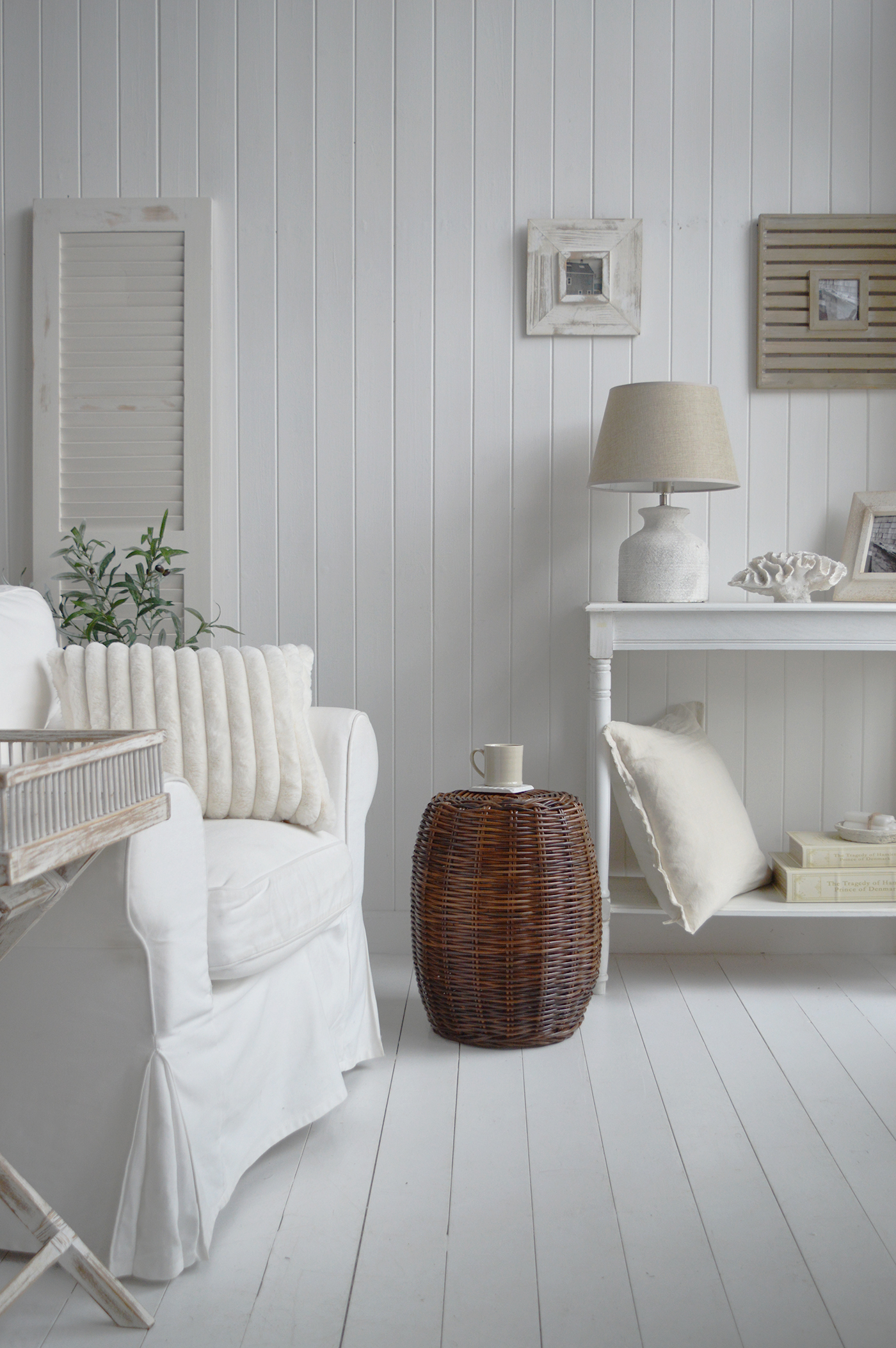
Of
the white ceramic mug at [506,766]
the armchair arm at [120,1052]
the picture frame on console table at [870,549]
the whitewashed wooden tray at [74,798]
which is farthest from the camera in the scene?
the picture frame on console table at [870,549]

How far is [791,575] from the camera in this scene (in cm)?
247

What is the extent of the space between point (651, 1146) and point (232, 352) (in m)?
2.11

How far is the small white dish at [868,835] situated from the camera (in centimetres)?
244

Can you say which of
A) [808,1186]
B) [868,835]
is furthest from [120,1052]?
[868,835]

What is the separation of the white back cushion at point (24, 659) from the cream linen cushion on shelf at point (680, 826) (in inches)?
47.4

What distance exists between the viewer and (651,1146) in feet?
5.41

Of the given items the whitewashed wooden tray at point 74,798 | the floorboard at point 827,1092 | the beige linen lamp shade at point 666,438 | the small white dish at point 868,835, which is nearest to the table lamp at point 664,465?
the beige linen lamp shade at point 666,438

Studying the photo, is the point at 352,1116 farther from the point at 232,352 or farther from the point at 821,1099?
the point at 232,352

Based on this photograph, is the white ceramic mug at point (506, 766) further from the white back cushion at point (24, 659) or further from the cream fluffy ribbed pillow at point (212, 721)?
the white back cushion at point (24, 659)

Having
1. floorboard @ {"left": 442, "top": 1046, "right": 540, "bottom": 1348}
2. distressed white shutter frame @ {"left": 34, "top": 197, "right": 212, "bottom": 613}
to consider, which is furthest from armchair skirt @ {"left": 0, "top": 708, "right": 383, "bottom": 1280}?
distressed white shutter frame @ {"left": 34, "top": 197, "right": 212, "bottom": 613}

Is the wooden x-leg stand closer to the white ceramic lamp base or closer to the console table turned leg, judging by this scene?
the console table turned leg

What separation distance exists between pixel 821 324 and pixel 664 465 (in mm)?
706

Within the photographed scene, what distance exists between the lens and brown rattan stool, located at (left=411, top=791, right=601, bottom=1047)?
201cm

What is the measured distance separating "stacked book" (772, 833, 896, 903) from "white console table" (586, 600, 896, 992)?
2 cm
